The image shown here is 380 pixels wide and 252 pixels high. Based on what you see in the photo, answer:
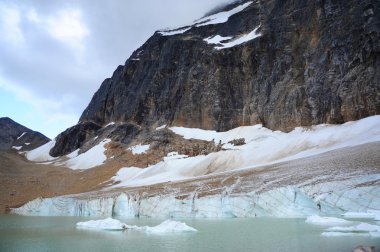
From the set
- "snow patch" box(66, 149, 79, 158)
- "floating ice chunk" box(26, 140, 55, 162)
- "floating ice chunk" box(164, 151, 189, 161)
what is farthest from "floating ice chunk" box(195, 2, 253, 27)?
"floating ice chunk" box(26, 140, 55, 162)

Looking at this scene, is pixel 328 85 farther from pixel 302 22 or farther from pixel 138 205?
pixel 138 205

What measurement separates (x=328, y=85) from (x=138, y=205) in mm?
35549

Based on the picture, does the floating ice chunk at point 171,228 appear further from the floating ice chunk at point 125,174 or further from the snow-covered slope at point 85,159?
the snow-covered slope at point 85,159

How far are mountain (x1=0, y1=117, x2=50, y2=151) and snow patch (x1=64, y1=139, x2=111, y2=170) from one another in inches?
1836

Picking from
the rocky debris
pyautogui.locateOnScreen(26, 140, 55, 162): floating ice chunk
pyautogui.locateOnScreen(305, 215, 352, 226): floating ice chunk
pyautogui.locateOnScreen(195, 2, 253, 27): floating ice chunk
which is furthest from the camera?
pyautogui.locateOnScreen(26, 140, 55, 162): floating ice chunk

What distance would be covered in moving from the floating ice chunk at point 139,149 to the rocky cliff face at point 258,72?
944 centimetres

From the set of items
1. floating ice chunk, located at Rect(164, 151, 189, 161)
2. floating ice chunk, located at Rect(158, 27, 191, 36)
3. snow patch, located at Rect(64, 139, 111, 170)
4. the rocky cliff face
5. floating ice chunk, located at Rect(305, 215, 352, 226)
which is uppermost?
floating ice chunk, located at Rect(158, 27, 191, 36)

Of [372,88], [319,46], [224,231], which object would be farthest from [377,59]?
[224,231]

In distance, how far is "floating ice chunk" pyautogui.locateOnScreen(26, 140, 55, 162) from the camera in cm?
11164

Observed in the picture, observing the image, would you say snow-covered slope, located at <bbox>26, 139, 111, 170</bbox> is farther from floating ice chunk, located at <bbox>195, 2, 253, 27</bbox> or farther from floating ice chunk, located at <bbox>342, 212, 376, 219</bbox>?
floating ice chunk, located at <bbox>342, 212, 376, 219</bbox>

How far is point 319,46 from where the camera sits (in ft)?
211

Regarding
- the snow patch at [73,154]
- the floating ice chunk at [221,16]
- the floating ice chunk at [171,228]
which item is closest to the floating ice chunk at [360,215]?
the floating ice chunk at [171,228]

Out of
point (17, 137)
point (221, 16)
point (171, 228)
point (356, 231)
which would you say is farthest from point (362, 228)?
point (17, 137)

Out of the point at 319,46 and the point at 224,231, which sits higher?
the point at 319,46
